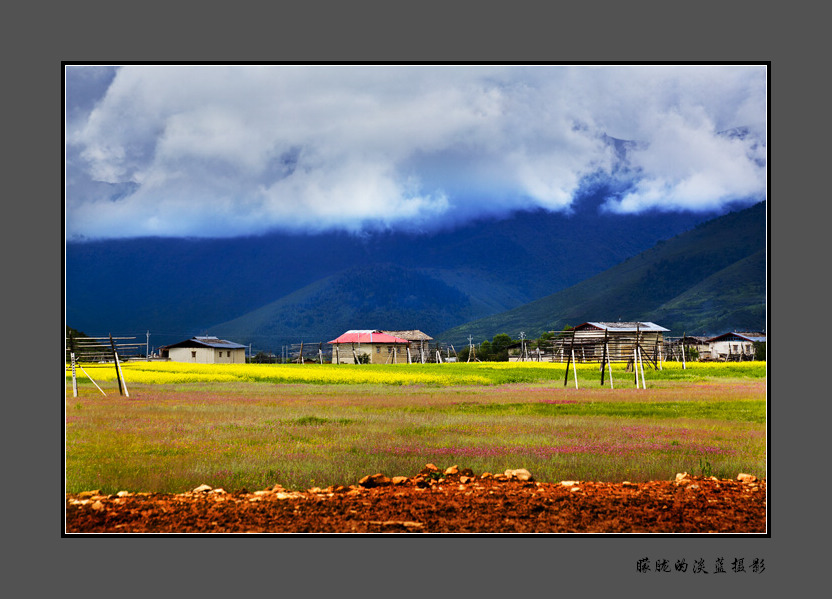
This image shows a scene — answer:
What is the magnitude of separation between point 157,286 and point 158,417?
3550 millimetres

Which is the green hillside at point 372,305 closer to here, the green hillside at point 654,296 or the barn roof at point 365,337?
the barn roof at point 365,337

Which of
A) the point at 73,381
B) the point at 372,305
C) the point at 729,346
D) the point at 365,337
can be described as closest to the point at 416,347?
the point at 372,305

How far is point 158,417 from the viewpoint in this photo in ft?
29.8

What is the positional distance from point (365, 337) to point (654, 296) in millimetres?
40890

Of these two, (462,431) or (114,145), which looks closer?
(114,145)

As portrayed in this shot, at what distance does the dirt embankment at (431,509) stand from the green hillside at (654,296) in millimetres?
22986

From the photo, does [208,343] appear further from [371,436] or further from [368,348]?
[368,348]

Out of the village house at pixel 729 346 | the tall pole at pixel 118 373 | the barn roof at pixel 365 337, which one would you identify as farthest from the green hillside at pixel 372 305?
the village house at pixel 729 346

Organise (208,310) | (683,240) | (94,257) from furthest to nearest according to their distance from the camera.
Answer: (683,240), (208,310), (94,257)

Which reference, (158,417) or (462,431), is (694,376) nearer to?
(462,431)

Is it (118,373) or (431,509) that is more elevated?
(118,373)

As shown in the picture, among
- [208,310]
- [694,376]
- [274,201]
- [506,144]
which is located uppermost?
[506,144]

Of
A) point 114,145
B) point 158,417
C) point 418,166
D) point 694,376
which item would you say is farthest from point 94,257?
point 694,376

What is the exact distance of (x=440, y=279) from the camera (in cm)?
6316
